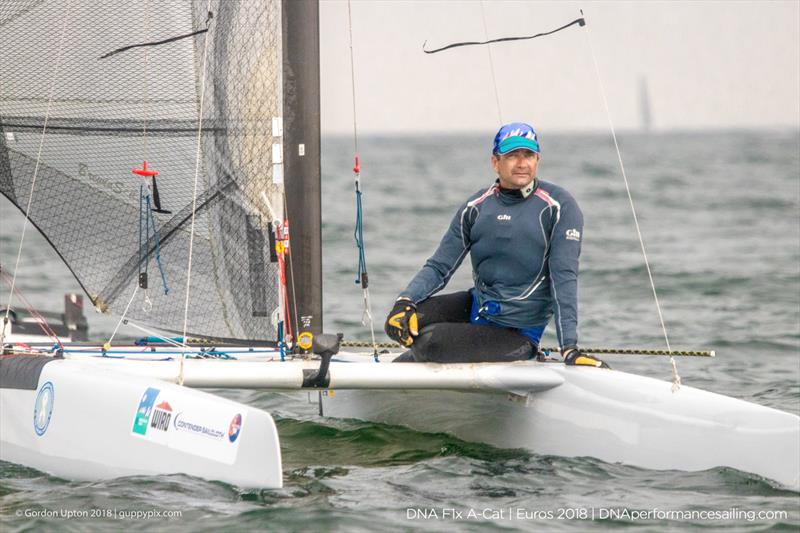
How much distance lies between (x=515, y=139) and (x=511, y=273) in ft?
1.64

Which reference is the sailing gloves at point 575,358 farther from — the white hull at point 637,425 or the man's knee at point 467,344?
the man's knee at point 467,344

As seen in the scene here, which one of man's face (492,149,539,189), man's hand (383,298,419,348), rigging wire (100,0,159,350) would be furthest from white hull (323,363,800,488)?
rigging wire (100,0,159,350)

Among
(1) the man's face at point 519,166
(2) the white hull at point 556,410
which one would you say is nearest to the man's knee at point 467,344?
(2) the white hull at point 556,410

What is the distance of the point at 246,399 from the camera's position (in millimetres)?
6805

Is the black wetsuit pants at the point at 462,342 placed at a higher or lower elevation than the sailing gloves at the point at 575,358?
higher

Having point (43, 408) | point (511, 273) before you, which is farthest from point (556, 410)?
point (43, 408)

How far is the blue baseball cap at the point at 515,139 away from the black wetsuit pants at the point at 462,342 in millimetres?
666

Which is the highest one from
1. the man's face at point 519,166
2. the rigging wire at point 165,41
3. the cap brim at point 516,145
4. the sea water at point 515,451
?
the rigging wire at point 165,41

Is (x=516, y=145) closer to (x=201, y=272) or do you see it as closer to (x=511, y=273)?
(x=511, y=273)

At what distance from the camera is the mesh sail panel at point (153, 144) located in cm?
556

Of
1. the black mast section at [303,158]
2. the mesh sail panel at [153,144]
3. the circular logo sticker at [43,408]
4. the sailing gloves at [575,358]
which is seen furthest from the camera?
the mesh sail panel at [153,144]

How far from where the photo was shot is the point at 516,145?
4.91 meters

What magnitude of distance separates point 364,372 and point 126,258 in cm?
174

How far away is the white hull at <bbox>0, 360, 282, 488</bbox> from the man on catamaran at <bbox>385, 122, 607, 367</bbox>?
37.9 inches
